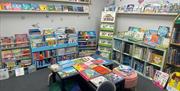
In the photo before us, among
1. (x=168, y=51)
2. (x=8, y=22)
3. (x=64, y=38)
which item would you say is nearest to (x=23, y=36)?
(x=8, y=22)

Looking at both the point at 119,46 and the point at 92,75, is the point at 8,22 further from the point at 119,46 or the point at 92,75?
the point at 119,46

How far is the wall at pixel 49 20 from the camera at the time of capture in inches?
124

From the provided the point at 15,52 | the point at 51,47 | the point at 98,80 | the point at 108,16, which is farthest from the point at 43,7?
the point at 98,80

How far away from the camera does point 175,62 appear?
2.64 meters

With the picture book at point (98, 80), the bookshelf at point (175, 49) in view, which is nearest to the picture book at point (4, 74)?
the picture book at point (98, 80)

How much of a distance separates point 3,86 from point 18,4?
1714 mm

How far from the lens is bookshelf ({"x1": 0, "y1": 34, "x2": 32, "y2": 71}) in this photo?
3.04 metres

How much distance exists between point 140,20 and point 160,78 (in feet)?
4.87

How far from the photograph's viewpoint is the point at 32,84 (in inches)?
110

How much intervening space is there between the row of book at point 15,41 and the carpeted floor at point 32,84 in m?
0.70

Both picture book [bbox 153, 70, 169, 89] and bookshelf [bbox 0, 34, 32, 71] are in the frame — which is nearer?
picture book [bbox 153, 70, 169, 89]

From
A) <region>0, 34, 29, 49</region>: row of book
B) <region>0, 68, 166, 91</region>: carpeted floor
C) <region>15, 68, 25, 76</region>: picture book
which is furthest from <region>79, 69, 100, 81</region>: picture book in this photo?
<region>0, 34, 29, 49</region>: row of book

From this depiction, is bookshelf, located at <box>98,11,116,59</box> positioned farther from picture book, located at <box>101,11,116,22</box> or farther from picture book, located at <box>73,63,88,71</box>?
→ picture book, located at <box>73,63,88,71</box>

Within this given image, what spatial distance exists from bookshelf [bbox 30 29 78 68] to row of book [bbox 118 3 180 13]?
1545mm
